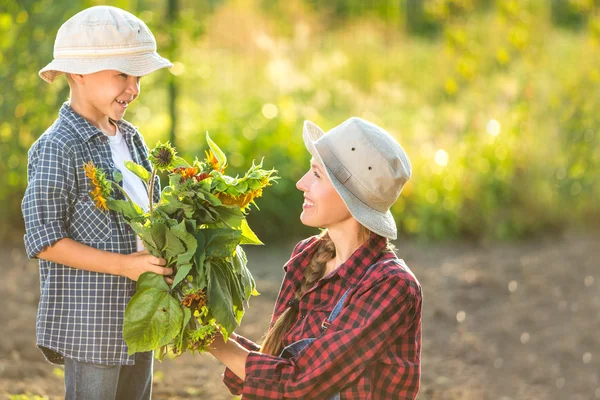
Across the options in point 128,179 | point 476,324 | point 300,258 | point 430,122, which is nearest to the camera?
point 128,179

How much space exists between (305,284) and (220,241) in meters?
0.37

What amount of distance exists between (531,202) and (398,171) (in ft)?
15.8

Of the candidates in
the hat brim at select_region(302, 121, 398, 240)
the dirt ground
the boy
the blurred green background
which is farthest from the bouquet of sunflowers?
the blurred green background

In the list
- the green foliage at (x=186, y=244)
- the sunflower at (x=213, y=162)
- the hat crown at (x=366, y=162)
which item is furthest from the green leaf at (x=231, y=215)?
the hat crown at (x=366, y=162)

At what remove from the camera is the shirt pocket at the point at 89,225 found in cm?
258

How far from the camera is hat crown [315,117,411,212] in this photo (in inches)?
102

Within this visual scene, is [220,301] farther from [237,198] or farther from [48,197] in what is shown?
[48,197]

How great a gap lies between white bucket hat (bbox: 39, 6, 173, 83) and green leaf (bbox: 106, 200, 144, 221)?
15.2 inches

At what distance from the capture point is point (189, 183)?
2.40 m

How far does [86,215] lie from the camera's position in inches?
102

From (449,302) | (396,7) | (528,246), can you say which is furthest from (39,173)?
(396,7)

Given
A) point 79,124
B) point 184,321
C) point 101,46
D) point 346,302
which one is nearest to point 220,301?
point 184,321

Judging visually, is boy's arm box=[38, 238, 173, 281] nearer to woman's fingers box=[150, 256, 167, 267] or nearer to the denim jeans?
woman's fingers box=[150, 256, 167, 267]

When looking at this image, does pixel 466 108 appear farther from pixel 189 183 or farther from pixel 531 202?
pixel 189 183
